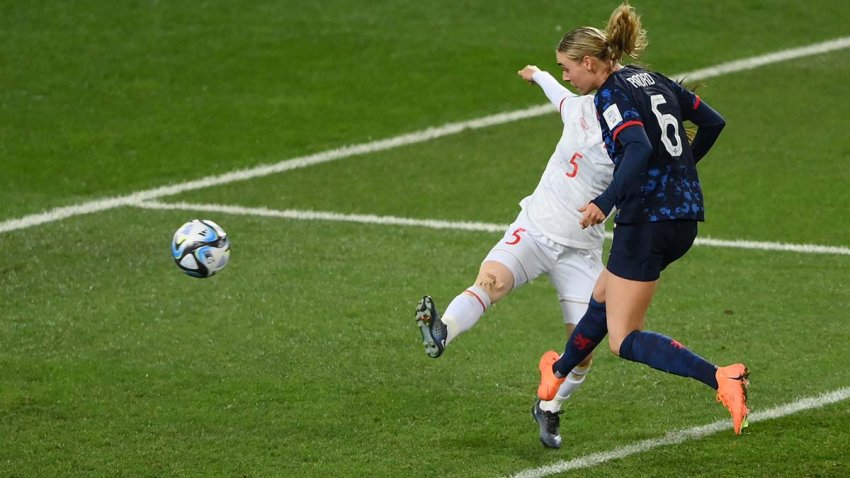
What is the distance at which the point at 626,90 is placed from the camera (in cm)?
650

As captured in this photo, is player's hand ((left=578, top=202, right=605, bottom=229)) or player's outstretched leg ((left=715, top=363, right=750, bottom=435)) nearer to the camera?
player's outstretched leg ((left=715, top=363, right=750, bottom=435))

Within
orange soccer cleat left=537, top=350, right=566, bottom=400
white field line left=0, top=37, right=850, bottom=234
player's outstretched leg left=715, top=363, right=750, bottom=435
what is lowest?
player's outstretched leg left=715, top=363, right=750, bottom=435

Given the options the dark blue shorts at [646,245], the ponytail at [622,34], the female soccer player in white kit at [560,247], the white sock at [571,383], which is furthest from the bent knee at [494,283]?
the ponytail at [622,34]

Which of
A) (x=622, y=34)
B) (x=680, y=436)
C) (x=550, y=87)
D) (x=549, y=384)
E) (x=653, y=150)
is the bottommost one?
(x=680, y=436)

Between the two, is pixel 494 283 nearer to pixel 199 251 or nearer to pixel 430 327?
pixel 430 327

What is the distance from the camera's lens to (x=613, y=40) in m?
6.67

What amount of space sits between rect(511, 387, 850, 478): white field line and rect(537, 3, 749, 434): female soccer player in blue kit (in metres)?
0.70

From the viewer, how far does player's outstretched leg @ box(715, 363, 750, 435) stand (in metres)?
6.15

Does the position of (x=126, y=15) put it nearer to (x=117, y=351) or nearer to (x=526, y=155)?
(x=526, y=155)

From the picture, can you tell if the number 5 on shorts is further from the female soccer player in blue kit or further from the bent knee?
Answer: the female soccer player in blue kit

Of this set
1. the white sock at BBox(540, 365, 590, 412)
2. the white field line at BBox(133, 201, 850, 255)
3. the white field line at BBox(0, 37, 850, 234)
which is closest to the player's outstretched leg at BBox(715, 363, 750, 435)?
the white sock at BBox(540, 365, 590, 412)

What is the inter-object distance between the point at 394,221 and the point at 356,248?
82cm

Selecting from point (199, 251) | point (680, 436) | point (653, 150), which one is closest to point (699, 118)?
point (653, 150)

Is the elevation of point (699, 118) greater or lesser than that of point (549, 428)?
greater
